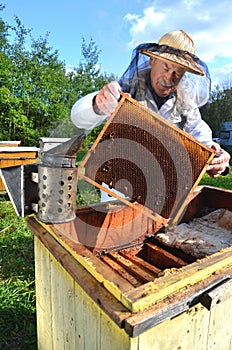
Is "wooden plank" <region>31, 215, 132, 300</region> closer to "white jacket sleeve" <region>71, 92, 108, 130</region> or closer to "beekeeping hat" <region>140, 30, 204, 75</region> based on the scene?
"white jacket sleeve" <region>71, 92, 108, 130</region>

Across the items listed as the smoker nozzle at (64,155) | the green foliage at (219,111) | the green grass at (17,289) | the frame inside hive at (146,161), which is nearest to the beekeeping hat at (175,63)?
the frame inside hive at (146,161)

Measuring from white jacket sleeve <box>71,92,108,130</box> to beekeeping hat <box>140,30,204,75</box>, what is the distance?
0.38 metres

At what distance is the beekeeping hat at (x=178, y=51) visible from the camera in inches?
52.2

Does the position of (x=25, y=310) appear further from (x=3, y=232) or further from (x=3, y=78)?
(x=3, y=78)

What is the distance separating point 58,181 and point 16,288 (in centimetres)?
178

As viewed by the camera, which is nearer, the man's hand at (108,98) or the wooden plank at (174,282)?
the wooden plank at (174,282)

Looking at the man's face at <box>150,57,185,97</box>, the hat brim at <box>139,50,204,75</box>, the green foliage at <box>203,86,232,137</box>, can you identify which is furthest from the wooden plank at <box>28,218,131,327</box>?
the green foliage at <box>203,86,232,137</box>

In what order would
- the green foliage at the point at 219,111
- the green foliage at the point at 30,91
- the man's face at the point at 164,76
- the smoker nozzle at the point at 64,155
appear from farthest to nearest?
the green foliage at the point at 219,111 → the green foliage at the point at 30,91 → the man's face at the point at 164,76 → the smoker nozzle at the point at 64,155

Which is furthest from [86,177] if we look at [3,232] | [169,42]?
[3,232]

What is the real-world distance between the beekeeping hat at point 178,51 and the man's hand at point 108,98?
0.94 ft

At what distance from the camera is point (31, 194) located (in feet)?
3.45

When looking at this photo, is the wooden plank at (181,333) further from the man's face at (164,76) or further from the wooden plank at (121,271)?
the man's face at (164,76)

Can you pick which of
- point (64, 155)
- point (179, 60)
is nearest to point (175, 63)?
point (179, 60)

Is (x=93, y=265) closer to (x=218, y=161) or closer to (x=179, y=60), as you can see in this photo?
(x=218, y=161)
